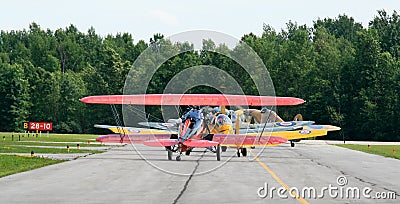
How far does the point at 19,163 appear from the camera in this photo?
26.8 meters

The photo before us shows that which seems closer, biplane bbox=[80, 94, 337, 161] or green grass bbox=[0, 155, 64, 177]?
green grass bbox=[0, 155, 64, 177]

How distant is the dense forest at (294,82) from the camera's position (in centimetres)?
8319

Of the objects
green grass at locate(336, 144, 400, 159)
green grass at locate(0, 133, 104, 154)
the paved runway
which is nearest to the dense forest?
green grass at locate(336, 144, 400, 159)

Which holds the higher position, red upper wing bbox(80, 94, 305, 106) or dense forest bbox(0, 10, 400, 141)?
dense forest bbox(0, 10, 400, 141)

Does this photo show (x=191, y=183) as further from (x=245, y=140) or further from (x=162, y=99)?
(x=245, y=140)

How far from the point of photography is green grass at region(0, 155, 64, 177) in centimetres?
2362

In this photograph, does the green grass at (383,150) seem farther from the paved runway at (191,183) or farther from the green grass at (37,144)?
the green grass at (37,144)

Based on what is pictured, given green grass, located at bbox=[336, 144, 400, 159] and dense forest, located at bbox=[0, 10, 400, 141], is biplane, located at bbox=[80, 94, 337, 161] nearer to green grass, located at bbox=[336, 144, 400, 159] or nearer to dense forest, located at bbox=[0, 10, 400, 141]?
green grass, located at bbox=[336, 144, 400, 159]

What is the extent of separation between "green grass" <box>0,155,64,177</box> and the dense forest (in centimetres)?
5441

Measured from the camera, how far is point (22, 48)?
406ft

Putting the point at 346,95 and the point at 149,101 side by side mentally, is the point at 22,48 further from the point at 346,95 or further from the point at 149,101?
the point at 149,101

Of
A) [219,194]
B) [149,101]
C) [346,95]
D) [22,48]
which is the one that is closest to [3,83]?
[22,48]

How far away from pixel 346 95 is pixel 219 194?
72.0 meters

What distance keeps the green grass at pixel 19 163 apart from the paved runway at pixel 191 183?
0.64 m
